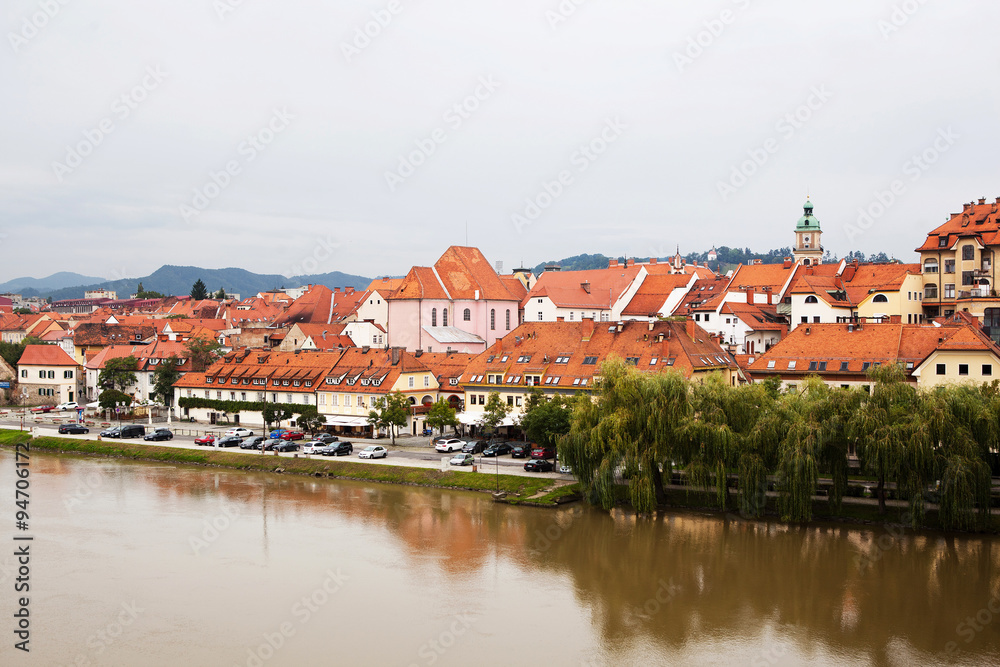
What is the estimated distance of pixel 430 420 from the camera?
134 feet

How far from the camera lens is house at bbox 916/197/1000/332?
4775cm

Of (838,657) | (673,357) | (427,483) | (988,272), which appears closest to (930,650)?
(838,657)

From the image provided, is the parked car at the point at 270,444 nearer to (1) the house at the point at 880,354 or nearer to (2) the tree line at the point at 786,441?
(2) the tree line at the point at 786,441

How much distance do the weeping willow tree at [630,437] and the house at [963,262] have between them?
25.5 m

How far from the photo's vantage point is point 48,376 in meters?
63.5

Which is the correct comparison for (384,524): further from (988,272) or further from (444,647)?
(988,272)

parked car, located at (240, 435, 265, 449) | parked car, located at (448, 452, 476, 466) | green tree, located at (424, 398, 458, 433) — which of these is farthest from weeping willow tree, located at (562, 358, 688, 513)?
parked car, located at (240, 435, 265, 449)

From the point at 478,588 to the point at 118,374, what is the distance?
41843mm

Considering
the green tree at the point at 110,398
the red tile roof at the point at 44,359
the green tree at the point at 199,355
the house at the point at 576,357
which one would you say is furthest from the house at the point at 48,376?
the house at the point at 576,357

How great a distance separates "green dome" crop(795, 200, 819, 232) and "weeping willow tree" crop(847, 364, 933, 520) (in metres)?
68.8

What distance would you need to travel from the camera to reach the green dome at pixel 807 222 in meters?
93.0

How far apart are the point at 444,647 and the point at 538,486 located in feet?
45.6

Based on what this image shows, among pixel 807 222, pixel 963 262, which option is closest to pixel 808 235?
pixel 807 222

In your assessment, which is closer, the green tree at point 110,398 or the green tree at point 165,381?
the green tree at point 110,398
